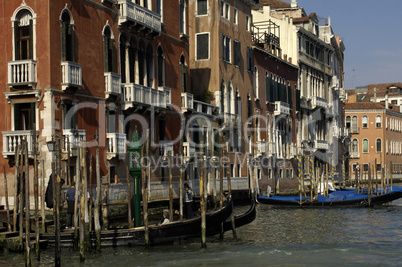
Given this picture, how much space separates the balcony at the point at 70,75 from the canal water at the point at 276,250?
4.33 m

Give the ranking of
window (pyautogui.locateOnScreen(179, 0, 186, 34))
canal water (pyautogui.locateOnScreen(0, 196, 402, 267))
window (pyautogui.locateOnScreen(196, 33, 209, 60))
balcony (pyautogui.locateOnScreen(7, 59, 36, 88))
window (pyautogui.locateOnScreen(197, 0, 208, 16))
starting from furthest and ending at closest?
window (pyautogui.locateOnScreen(197, 0, 208, 16))
window (pyautogui.locateOnScreen(196, 33, 209, 60))
window (pyautogui.locateOnScreen(179, 0, 186, 34))
balcony (pyautogui.locateOnScreen(7, 59, 36, 88))
canal water (pyautogui.locateOnScreen(0, 196, 402, 267))

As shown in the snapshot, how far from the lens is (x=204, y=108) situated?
26969 mm

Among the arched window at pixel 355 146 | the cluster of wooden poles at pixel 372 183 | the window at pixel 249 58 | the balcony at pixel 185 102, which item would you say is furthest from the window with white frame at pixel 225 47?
the arched window at pixel 355 146

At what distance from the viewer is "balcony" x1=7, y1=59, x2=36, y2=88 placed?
17.4 m

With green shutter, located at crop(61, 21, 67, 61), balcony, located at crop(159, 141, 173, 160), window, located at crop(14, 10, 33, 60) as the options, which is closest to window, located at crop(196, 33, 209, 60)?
balcony, located at crop(159, 141, 173, 160)

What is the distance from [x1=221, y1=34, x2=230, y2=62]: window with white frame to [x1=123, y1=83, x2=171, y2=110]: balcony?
6521 mm

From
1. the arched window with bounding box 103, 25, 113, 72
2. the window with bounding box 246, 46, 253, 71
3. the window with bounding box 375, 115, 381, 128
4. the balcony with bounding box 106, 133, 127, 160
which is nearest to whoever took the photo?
the balcony with bounding box 106, 133, 127, 160

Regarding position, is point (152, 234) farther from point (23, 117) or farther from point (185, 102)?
point (185, 102)

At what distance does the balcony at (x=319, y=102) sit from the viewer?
133 ft

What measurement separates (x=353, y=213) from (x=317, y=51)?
17.9 meters

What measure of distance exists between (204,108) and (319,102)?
15.8 metres

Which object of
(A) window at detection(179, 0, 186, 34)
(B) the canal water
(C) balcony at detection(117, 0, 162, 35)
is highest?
(A) window at detection(179, 0, 186, 34)

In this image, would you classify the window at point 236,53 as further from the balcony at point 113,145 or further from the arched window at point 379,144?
the arched window at point 379,144

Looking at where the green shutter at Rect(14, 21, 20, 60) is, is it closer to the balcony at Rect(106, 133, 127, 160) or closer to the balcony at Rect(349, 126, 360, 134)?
the balcony at Rect(106, 133, 127, 160)
